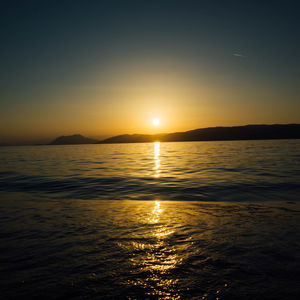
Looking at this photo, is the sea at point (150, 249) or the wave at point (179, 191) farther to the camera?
the wave at point (179, 191)

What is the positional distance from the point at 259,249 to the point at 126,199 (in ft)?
21.5

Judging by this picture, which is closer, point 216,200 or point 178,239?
point 178,239

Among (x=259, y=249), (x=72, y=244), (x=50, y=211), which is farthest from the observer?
(x=50, y=211)

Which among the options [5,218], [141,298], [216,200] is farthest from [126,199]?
[141,298]

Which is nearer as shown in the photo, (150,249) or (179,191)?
(150,249)

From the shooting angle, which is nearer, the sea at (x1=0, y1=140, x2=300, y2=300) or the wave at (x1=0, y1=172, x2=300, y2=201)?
the sea at (x1=0, y1=140, x2=300, y2=300)

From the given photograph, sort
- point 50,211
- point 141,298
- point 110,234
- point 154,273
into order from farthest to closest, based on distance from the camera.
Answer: point 50,211
point 110,234
point 154,273
point 141,298

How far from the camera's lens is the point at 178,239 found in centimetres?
507

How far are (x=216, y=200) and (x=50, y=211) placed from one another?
272 inches


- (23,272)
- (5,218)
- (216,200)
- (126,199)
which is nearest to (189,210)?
(216,200)

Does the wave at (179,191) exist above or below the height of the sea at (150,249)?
below

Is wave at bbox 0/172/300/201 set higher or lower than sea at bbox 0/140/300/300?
lower

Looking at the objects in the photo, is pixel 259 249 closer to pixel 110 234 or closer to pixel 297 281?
pixel 297 281

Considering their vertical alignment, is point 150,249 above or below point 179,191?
above
